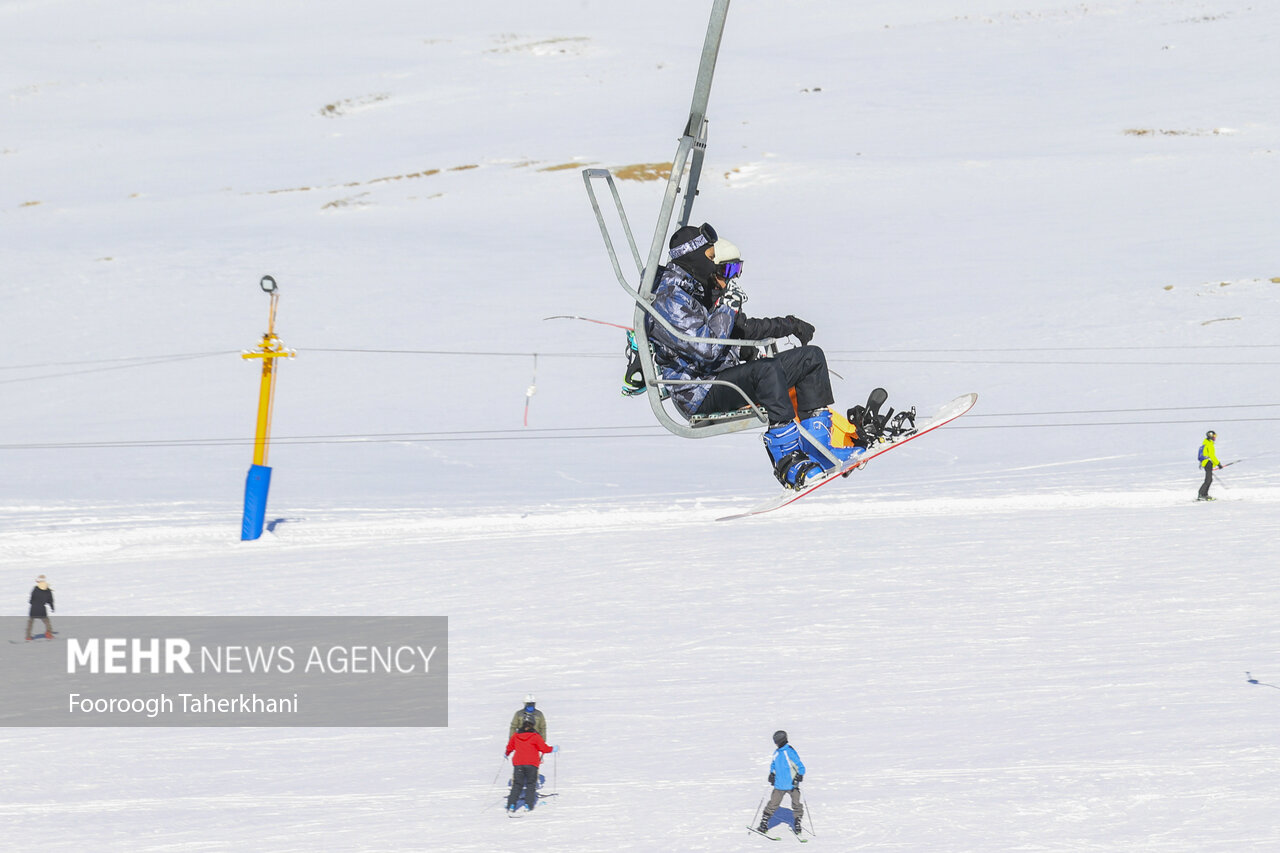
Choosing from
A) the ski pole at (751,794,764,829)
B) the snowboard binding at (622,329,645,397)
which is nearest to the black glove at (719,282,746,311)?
the snowboard binding at (622,329,645,397)

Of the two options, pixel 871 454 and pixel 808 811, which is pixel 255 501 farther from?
pixel 871 454

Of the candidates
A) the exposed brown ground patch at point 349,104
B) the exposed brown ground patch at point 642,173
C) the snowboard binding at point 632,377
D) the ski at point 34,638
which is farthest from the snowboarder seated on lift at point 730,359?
the exposed brown ground patch at point 349,104

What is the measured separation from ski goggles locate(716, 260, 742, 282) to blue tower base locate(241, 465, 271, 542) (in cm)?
1317

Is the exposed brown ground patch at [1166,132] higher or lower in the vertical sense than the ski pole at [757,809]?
higher

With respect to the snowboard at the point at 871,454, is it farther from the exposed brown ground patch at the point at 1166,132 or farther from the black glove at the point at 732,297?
the exposed brown ground patch at the point at 1166,132

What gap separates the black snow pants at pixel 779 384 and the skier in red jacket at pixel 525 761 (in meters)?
4.48

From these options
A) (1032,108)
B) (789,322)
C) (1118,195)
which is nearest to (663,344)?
(789,322)

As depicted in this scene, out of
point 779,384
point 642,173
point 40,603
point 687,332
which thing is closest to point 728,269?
point 687,332

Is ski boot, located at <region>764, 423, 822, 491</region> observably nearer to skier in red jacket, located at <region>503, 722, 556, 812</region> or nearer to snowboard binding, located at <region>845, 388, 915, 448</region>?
snowboard binding, located at <region>845, 388, 915, 448</region>

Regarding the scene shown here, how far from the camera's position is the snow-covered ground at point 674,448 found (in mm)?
13508

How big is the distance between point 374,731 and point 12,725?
3623mm

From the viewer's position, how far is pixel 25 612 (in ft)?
58.9

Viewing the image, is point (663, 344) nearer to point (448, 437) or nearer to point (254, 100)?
point (448, 437)

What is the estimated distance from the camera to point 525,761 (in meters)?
12.5
